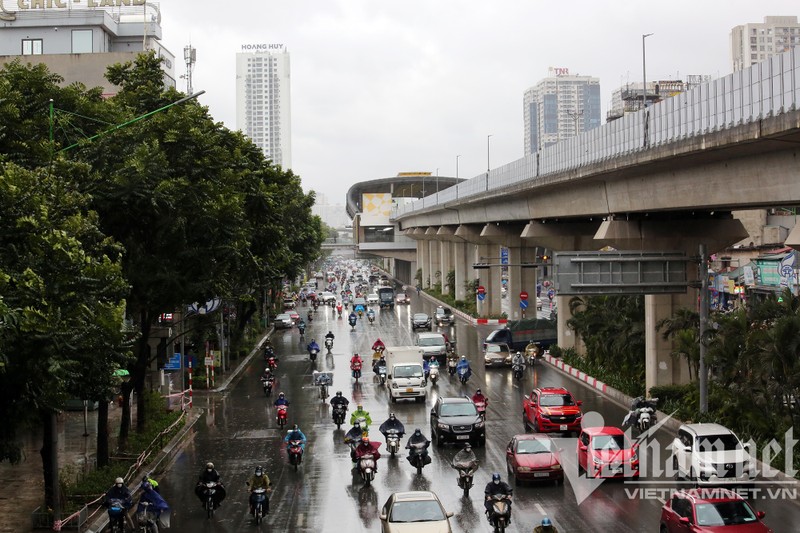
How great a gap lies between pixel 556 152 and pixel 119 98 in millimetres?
21754

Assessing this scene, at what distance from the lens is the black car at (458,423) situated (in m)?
26.8

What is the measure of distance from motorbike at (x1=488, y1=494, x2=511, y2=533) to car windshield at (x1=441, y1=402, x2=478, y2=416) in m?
9.19

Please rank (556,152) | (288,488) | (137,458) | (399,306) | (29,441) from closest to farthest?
(288,488) → (137,458) → (29,441) → (556,152) → (399,306)

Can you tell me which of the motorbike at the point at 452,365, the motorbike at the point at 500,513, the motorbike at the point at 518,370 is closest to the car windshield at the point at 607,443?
the motorbike at the point at 500,513

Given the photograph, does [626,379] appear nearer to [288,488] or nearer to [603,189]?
[603,189]

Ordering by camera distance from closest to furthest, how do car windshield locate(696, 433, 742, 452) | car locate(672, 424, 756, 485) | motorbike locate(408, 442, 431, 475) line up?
car locate(672, 424, 756, 485)
car windshield locate(696, 433, 742, 452)
motorbike locate(408, 442, 431, 475)

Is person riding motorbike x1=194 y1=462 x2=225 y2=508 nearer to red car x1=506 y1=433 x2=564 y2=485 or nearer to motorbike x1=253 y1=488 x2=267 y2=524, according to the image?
motorbike x1=253 y1=488 x2=267 y2=524

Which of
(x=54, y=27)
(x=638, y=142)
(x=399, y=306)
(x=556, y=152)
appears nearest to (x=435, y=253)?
(x=399, y=306)

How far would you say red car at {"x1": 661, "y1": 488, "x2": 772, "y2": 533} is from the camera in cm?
1527

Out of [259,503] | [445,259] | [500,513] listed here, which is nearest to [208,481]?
[259,503]

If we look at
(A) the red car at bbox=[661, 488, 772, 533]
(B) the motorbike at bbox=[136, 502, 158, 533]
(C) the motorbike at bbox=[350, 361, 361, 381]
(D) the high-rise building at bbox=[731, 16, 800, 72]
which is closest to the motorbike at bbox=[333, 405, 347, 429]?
(C) the motorbike at bbox=[350, 361, 361, 381]

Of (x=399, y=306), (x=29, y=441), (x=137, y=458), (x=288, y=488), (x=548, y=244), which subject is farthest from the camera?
(x=399, y=306)

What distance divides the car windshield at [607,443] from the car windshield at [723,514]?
6382 mm

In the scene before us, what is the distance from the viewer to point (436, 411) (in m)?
28.0
